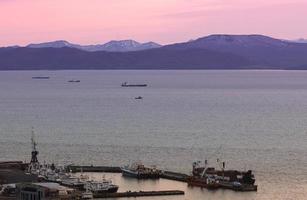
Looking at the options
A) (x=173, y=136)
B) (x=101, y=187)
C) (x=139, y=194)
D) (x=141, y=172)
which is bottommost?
(x=139, y=194)

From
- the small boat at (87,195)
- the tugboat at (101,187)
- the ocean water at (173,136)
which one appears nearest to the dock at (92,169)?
the ocean water at (173,136)

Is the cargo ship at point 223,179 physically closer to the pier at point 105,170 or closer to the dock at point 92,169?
the pier at point 105,170

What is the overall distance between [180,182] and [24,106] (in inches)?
1694

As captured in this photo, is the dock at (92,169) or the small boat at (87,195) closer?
the small boat at (87,195)

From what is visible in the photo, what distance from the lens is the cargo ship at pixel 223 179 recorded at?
88.3 feet

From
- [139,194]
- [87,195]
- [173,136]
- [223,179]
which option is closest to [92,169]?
[139,194]

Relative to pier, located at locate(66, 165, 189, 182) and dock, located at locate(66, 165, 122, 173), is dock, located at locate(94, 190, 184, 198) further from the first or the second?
dock, located at locate(66, 165, 122, 173)

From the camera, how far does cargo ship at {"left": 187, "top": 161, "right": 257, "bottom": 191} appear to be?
88.3 feet

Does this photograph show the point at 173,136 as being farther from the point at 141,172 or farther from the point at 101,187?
the point at 101,187

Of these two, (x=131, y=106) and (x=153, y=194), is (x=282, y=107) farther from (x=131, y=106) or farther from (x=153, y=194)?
(x=153, y=194)

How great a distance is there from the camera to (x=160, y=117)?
5641cm

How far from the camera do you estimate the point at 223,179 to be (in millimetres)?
27891

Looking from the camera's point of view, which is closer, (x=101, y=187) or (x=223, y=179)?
(x=101, y=187)

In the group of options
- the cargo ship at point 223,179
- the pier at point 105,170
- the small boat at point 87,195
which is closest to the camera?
the small boat at point 87,195
